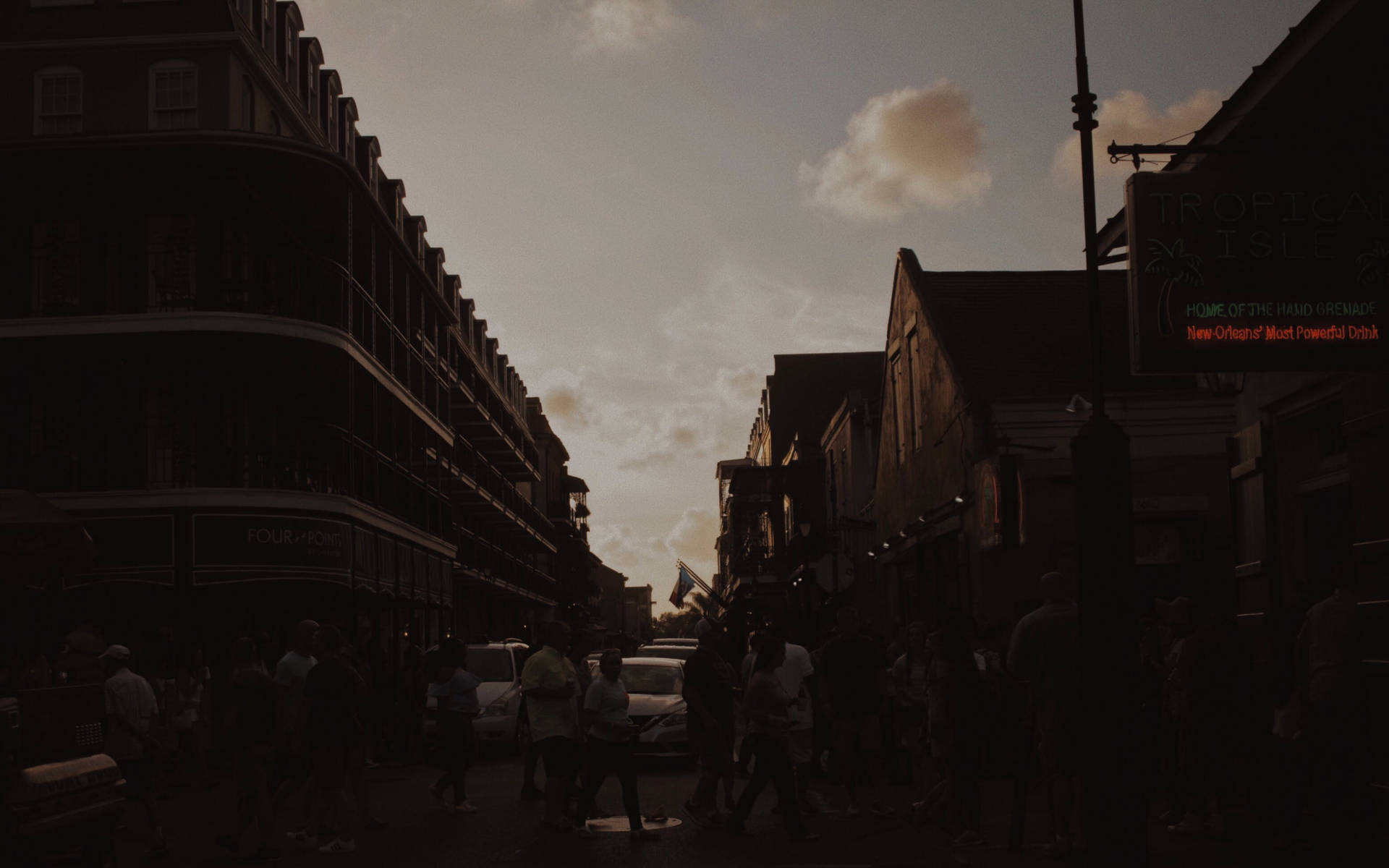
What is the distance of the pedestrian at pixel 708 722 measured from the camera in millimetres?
13305

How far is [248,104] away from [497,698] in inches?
585

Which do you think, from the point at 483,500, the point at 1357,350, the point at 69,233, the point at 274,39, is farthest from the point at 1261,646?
the point at 483,500

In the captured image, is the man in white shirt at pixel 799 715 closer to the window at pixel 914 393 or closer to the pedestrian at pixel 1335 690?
the pedestrian at pixel 1335 690

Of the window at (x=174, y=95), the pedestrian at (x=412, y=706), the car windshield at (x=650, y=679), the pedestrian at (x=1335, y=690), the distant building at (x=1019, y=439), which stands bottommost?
the pedestrian at (x=412, y=706)

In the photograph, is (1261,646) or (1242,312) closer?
(1242,312)

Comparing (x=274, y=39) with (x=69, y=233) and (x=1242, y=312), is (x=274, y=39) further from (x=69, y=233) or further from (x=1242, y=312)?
(x=1242, y=312)

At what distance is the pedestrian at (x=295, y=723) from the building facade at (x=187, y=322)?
11.9 metres

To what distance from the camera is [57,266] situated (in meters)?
27.4

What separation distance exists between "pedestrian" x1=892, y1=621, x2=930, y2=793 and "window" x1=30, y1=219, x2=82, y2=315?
18.8m

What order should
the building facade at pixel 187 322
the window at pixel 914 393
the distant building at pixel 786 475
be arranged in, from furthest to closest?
the distant building at pixel 786 475, the window at pixel 914 393, the building facade at pixel 187 322

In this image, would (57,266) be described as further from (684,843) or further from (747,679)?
(684,843)

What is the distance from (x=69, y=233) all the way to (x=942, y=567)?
17.8 m

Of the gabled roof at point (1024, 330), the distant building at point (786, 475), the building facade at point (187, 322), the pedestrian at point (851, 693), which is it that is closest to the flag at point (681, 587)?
the distant building at point (786, 475)

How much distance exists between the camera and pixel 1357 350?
10.1 m
